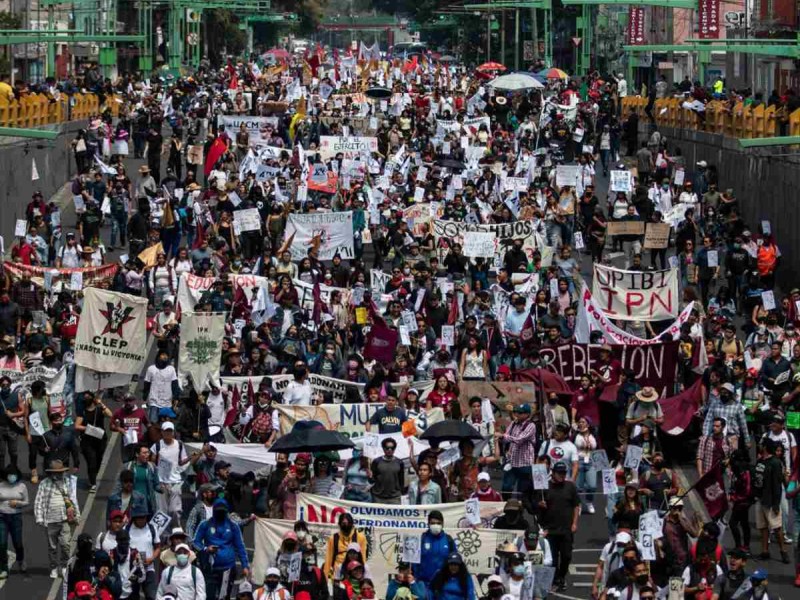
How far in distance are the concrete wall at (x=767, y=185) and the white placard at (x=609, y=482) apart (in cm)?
1651

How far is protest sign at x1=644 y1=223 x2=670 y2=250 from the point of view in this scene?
35719 mm

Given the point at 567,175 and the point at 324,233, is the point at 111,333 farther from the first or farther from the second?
the point at 567,175

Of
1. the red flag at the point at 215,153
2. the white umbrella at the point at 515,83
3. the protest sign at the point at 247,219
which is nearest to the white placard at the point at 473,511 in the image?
the protest sign at the point at 247,219

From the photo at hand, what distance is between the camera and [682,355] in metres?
25.9

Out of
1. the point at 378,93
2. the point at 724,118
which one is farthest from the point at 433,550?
the point at 378,93

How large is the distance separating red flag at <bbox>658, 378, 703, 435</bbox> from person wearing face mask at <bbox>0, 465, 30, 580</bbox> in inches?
289

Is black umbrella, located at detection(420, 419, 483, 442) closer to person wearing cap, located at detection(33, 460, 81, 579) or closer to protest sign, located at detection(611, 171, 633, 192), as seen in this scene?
person wearing cap, located at detection(33, 460, 81, 579)

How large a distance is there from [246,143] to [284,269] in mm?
15685

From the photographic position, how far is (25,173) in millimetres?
44031

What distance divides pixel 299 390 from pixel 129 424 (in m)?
2.07

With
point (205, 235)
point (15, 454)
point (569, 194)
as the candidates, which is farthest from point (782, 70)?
point (15, 454)

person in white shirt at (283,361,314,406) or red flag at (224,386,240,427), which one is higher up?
person in white shirt at (283,361,314,406)

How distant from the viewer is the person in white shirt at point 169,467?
2144cm

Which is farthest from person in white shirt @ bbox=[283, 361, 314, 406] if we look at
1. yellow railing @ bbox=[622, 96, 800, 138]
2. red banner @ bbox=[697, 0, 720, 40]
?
red banner @ bbox=[697, 0, 720, 40]
